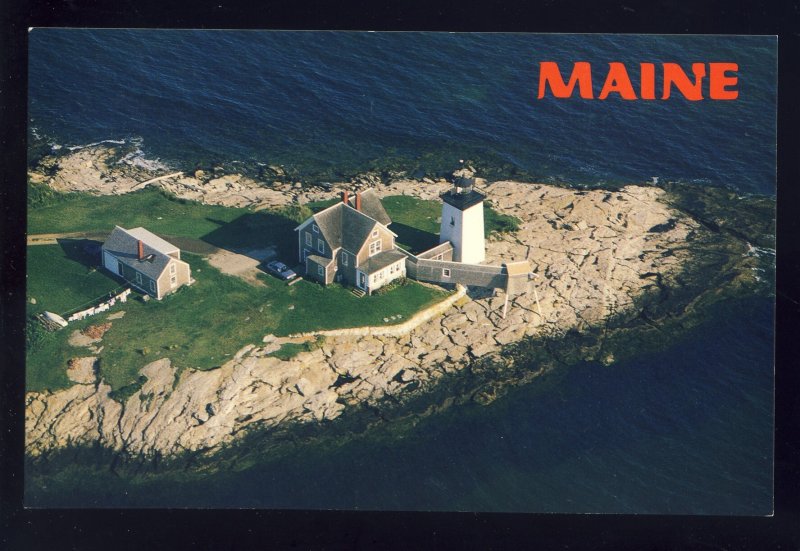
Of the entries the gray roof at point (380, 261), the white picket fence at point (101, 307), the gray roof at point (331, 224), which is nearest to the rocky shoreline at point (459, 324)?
the white picket fence at point (101, 307)

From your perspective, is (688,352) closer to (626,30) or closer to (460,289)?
(460,289)

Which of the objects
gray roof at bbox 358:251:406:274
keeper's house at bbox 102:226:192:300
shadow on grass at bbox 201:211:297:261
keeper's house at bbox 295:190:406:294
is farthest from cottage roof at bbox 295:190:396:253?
keeper's house at bbox 102:226:192:300

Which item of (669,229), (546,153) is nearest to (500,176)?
(546,153)

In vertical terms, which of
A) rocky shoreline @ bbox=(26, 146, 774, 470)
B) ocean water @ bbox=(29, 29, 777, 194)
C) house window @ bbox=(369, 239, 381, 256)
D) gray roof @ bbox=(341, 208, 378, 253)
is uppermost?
ocean water @ bbox=(29, 29, 777, 194)

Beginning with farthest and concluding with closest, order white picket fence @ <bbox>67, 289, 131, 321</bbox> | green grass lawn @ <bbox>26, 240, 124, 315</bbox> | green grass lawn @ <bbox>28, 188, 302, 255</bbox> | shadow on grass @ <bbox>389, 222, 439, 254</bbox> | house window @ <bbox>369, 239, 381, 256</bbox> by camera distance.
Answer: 1. green grass lawn @ <bbox>28, 188, 302, 255</bbox>
2. shadow on grass @ <bbox>389, 222, 439, 254</bbox>
3. house window @ <bbox>369, 239, 381, 256</bbox>
4. green grass lawn @ <bbox>26, 240, 124, 315</bbox>
5. white picket fence @ <bbox>67, 289, 131, 321</bbox>

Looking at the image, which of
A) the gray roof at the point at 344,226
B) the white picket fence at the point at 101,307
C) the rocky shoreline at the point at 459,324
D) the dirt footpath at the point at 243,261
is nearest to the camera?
the rocky shoreline at the point at 459,324

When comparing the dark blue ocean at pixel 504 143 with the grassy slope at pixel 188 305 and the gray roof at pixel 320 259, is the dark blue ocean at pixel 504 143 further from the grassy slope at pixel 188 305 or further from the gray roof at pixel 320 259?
the gray roof at pixel 320 259

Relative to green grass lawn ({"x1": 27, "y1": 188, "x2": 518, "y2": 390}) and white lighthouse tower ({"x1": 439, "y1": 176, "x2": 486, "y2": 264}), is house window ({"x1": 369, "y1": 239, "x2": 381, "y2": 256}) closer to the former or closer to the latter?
green grass lawn ({"x1": 27, "y1": 188, "x2": 518, "y2": 390})

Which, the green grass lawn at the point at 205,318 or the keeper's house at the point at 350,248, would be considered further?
the keeper's house at the point at 350,248
